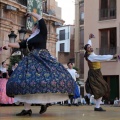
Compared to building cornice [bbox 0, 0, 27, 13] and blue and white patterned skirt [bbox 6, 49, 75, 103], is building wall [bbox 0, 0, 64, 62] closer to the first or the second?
building cornice [bbox 0, 0, 27, 13]

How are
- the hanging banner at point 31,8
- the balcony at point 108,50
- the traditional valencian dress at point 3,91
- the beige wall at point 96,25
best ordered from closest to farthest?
the traditional valencian dress at point 3,91 → the hanging banner at point 31,8 → the beige wall at point 96,25 → the balcony at point 108,50

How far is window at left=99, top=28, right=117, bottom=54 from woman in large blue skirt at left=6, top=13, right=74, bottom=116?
18.8 m

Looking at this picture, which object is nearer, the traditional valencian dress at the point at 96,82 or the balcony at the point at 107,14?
the traditional valencian dress at the point at 96,82

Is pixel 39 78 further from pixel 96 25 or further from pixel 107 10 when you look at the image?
pixel 107 10

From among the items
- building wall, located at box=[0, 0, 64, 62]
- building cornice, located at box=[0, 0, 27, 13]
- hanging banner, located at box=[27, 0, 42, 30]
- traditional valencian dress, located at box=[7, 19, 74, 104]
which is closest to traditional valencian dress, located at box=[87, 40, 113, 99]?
traditional valencian dress, located at box=[7, 19, 74, 104]

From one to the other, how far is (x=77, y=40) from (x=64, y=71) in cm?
3078

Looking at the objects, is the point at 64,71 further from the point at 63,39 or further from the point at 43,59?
the point at 63,39

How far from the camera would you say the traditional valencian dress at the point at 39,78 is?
6152 mm

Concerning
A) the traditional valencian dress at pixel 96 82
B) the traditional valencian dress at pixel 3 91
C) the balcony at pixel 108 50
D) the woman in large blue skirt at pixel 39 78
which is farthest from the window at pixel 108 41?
the woman in large blue skirt at pixel 39 78

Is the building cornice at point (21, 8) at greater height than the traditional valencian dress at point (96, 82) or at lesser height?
greater

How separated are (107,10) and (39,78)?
20.4 meters

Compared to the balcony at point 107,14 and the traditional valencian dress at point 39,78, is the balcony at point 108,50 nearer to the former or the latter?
the balcony at point 107,14

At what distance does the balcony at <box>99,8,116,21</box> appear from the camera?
25678 millimetres

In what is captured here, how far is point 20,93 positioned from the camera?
620 centimetres
